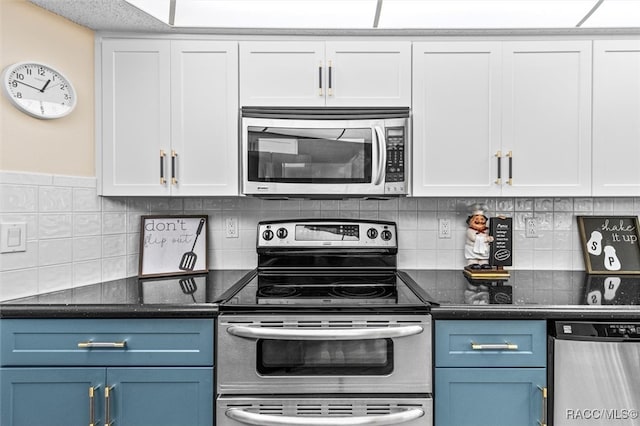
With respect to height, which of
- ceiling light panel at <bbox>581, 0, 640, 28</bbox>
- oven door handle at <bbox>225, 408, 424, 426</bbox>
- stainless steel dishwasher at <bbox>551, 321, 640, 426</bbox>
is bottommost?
oven door handle at <bbox>225, 408, 424, 426</bbox>

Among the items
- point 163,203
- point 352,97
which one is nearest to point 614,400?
point 352,97

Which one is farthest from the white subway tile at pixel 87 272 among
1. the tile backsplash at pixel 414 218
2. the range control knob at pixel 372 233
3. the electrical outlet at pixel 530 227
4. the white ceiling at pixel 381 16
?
the electrical outlet at pixel 530 227

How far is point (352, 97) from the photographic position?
187 centimetres

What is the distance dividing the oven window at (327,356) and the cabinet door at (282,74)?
1102 millimetres

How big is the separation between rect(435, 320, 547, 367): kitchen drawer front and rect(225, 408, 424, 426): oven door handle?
0.74ft

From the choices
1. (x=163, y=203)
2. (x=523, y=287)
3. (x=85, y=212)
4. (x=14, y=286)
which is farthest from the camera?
(x=163, y=203)

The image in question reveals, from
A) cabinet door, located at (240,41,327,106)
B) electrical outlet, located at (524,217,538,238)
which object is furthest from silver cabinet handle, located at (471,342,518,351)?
cabinet door, located at (240,41,327,106)

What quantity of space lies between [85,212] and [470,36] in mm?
2048

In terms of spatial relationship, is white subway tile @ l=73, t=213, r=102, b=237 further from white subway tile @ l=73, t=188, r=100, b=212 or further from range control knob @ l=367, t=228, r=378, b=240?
range control knob @ l=367, t=228, r=378, b=240

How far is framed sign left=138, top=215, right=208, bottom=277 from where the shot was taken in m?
2.03

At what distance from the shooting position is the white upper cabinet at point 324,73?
1.87m

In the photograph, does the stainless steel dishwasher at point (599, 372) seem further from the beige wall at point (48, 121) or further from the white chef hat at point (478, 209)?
the beige wall at point (48, 121)

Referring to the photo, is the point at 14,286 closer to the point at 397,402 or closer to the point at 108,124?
the point at 108,124

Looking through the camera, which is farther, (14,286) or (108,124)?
(108,124)
